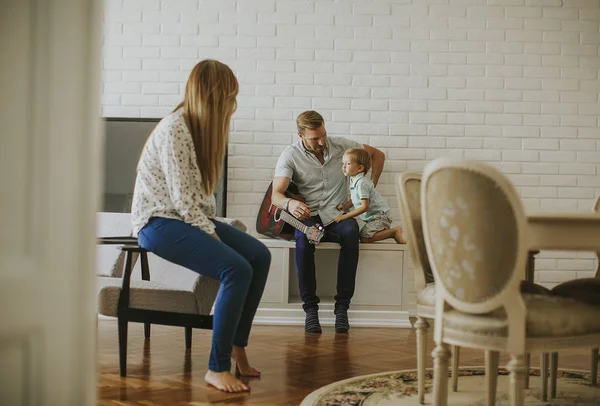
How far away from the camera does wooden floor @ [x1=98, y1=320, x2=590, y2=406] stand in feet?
9.06

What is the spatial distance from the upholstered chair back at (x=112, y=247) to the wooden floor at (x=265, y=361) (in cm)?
40

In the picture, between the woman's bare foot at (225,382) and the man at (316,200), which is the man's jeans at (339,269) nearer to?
the man at (316,200)

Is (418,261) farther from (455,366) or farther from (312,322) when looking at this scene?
(312,322)

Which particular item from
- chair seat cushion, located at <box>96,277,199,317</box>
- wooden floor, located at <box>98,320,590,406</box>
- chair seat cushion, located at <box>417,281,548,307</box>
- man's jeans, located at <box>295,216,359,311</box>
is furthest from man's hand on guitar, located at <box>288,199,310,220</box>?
chair seat cushion, located at <box>417,281,548,307</box>

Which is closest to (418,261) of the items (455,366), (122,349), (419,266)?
(419,266)

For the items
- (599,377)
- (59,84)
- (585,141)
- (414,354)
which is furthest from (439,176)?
(585,141)

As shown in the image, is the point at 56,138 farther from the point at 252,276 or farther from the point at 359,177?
the point at 359,177

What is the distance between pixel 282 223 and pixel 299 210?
0.81 ft

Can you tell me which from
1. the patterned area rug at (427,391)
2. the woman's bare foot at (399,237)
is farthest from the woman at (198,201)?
the woman's bare foot at (399,237)

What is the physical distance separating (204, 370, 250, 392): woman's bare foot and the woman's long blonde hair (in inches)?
27.6

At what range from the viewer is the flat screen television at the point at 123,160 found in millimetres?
5180

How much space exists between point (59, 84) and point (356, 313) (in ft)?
13.7

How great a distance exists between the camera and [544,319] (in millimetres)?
1958

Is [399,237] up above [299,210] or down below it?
below
